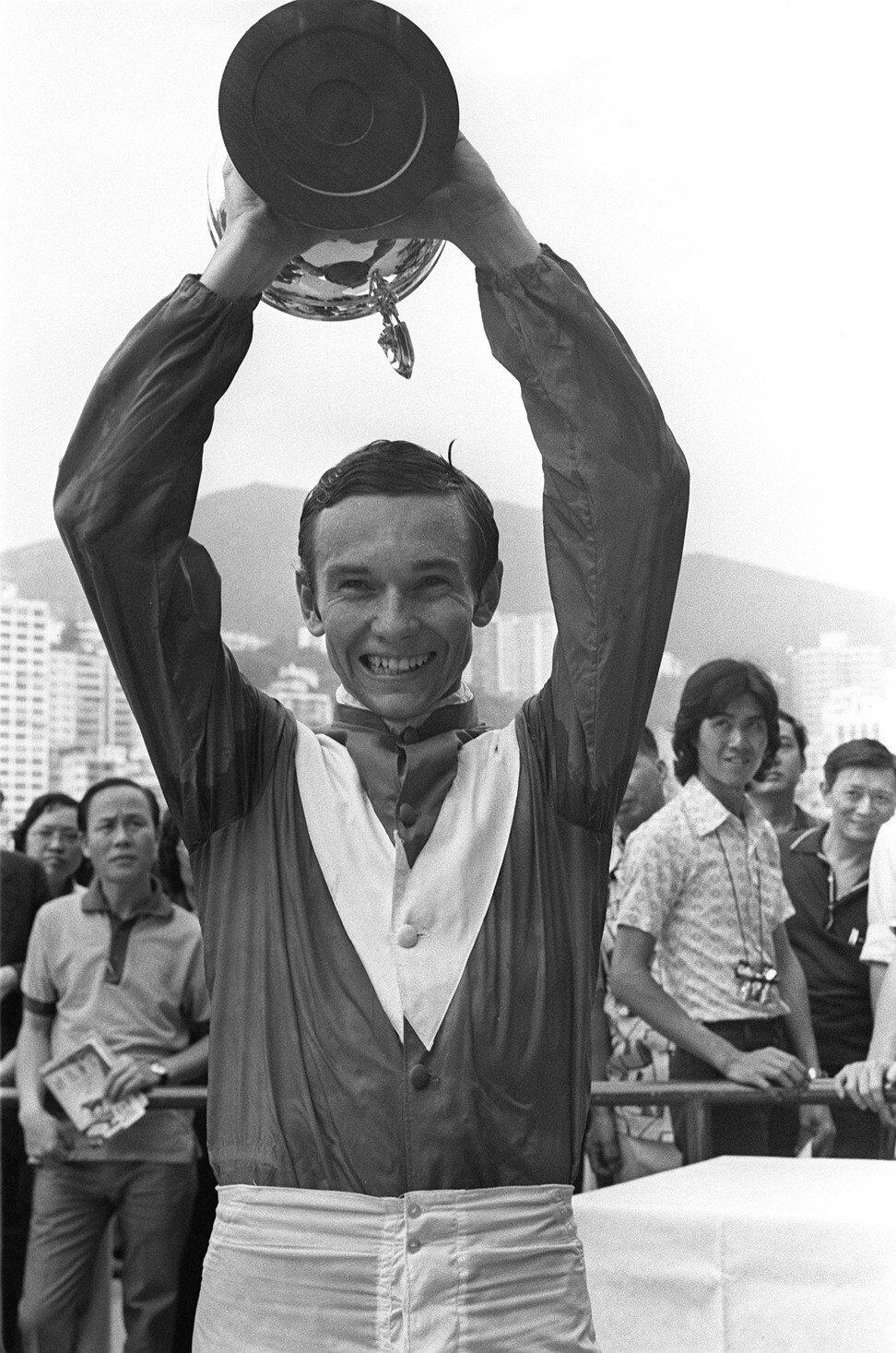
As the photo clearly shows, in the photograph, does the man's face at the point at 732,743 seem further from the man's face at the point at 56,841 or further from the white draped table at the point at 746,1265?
the man's face at the point at 56,841

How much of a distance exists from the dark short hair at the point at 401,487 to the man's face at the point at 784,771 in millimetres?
3001

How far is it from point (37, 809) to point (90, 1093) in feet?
4.61

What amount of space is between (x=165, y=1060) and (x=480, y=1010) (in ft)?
7.28

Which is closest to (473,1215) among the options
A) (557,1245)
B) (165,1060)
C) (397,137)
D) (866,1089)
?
(557,1245)

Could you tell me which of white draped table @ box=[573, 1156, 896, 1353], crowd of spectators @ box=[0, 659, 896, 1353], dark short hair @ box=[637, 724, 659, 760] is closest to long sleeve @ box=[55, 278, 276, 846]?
white draped table @ box=[573, 1156, 896, 1353]

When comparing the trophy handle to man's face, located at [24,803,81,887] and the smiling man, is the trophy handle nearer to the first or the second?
the smiling man

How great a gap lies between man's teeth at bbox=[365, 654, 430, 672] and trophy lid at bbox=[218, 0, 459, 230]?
1.39ft

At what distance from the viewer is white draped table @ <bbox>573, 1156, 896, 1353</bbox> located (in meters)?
2.27

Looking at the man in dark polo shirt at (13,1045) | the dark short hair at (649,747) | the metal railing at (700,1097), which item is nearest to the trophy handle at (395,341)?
the metal railing at (700,1097)

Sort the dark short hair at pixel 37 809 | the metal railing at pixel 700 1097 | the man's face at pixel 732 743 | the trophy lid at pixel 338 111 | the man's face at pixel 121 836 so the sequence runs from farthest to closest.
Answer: the dark short hair at pixel 37 809, the man's face at pixel 121 836, the man's face at pixel 732 743, the metal railing at pixel 700 1097, the trophy lid at pixel 338 111

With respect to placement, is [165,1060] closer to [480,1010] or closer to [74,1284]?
[74,1284]

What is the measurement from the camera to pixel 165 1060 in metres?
3.60

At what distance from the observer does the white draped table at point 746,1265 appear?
7.44ft

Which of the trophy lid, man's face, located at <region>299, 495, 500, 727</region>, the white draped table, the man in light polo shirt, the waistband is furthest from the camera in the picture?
the man in light polo shirt
